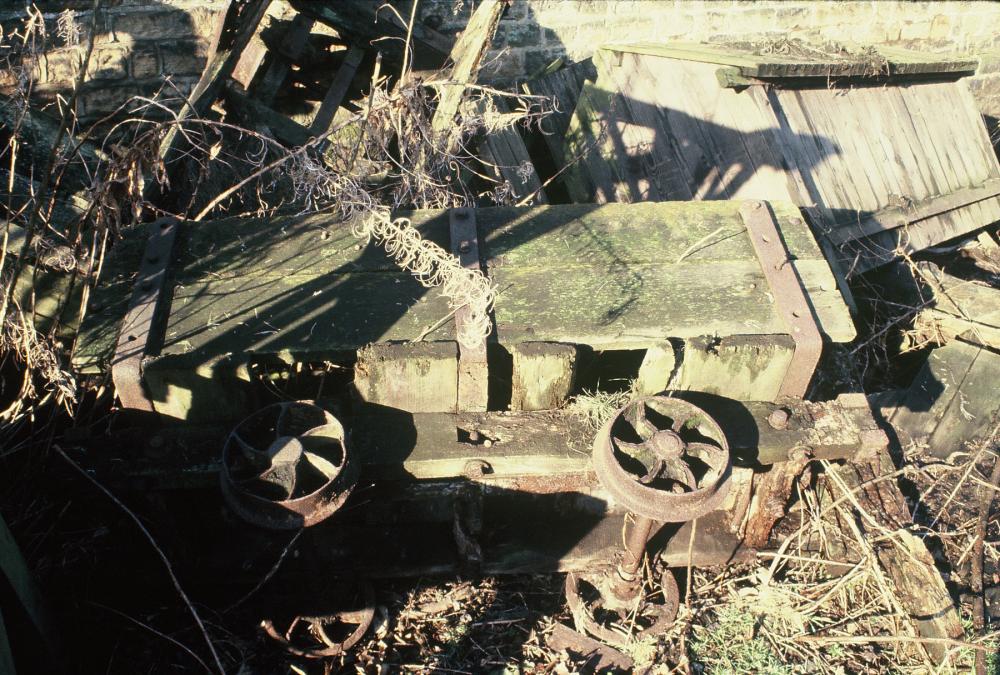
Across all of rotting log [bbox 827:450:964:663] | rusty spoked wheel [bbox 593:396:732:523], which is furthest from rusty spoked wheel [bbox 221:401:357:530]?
rotting log [bbox 827:450:964:663]

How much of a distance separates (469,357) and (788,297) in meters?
1.41

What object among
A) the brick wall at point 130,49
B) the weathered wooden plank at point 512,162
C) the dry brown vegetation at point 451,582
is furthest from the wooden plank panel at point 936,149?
the brick wall at point 130,49

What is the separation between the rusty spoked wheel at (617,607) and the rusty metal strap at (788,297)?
1.06 meters

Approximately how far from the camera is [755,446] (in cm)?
283

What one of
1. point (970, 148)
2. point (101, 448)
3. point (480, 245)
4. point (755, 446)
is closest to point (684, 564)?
point (755, 446)

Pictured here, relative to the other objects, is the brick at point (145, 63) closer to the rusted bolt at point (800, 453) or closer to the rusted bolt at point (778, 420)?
the rusted bolt at point (778, 420)

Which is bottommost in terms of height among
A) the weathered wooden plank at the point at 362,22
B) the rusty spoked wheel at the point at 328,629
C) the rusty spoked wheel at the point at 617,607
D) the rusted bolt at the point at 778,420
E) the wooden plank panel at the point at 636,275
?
the rusty spoked wheel at the point at 328,629

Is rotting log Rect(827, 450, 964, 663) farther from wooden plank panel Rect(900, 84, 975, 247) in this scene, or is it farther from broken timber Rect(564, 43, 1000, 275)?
wooden plank panel Rect(900, 84, 975, 247)

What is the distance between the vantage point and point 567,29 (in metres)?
6.36

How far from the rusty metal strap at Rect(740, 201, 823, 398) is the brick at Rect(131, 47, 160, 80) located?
16.2 feet

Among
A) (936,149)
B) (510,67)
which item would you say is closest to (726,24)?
(510,67)

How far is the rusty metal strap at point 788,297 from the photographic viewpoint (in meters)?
2.89

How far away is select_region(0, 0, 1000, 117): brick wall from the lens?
5648mm

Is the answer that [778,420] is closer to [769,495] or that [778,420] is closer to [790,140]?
[769,495]
